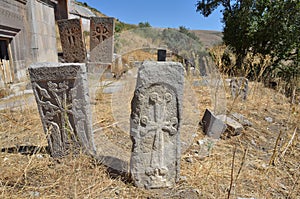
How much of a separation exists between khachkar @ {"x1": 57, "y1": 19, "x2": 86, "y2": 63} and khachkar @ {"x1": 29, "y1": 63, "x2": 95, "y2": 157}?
5.02 metres

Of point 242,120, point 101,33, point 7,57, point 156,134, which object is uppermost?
point 101,33

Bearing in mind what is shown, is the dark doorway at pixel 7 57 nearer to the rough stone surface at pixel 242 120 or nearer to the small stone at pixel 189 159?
the small stone at pixel 189 159

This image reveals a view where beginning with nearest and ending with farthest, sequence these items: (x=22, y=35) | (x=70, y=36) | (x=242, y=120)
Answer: (x=242, y=120) < (x=22, y=35) < (x=70, y=36)

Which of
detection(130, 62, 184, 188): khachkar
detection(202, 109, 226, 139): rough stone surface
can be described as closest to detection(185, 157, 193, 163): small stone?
detection(130, 62, 184, 188): khachkar

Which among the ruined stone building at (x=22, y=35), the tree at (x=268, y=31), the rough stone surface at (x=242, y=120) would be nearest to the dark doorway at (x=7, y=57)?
the ruined stone building at (x=22, y=35)

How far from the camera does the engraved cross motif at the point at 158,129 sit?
1792mm

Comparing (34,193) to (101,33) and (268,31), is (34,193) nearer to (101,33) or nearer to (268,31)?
(101,33)

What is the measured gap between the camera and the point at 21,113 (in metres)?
3.68

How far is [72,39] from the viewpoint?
22.5 ft

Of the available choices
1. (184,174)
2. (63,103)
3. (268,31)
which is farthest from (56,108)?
(268,31)

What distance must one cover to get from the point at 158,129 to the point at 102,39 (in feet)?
21.0

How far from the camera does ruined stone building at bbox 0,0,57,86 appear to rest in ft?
17.4

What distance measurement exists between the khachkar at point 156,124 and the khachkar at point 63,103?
2.21 ft

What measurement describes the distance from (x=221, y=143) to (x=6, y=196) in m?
2.56
